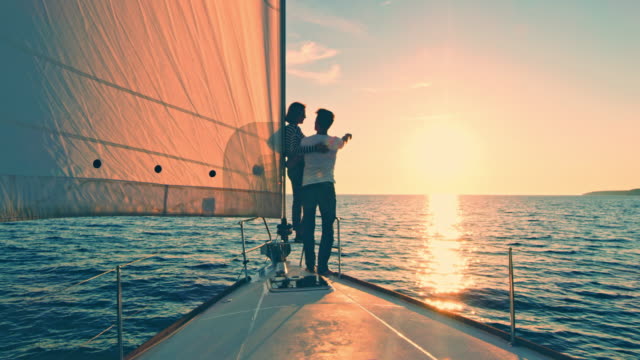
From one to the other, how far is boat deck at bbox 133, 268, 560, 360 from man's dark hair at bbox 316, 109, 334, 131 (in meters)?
1.75

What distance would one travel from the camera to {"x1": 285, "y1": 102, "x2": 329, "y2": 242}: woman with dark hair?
13.4 feet

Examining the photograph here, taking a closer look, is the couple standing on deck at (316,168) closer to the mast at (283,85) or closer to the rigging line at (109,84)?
the mast at (283,85)

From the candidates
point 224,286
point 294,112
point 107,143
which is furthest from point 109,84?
point 224,286

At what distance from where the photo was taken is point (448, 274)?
45.9 ft

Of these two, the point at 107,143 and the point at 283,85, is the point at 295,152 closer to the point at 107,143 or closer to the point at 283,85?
the point at 283,85

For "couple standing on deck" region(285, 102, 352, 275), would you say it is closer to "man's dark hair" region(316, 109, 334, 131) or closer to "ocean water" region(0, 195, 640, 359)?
"man's dark hair" region(316, 109, 334, 131)

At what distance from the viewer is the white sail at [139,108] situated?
85.3 inches

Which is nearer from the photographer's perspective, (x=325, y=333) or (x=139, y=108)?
(x=325, y=333)

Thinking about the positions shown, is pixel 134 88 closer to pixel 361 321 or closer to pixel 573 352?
pixel 361 321

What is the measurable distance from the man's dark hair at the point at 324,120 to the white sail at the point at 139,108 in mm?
450

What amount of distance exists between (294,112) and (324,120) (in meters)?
0.40

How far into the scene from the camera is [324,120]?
404cm

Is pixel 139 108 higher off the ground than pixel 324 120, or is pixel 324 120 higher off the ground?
pixel 324 120

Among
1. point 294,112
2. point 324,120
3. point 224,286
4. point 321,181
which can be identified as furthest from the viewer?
point 224,286
